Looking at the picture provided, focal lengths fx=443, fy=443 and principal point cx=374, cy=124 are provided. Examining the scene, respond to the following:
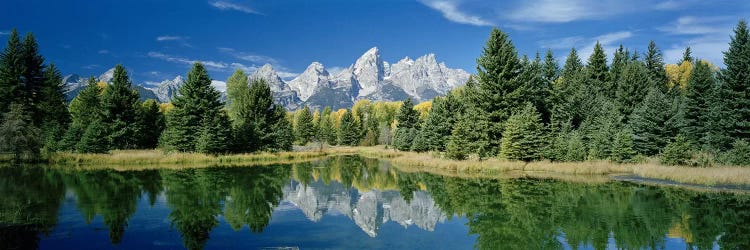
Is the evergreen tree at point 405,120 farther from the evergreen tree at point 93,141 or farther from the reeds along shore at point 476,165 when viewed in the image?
the evergreen tree at point 93,141

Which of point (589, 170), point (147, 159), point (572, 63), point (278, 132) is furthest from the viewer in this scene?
point (572, 63)

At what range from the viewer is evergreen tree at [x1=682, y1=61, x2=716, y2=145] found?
134 ft

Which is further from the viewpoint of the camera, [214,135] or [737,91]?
[214,135]

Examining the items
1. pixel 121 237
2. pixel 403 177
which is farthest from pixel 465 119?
pixel 121 237

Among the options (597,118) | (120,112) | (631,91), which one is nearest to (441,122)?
(597,118)

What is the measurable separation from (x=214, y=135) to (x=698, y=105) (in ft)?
156

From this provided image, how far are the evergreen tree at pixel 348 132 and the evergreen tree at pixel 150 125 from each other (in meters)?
53.6

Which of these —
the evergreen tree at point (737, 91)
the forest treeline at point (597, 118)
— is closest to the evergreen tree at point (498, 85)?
the forest treeline at point (597, 118)

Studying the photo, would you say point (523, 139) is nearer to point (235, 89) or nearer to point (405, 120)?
point (235, 89)

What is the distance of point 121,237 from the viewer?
13211mm

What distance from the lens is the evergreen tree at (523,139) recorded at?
36.7 meters

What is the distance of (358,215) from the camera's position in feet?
61.1

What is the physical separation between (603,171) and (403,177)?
48.7 feet

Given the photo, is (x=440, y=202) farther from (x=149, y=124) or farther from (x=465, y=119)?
(x=149, y=124)
